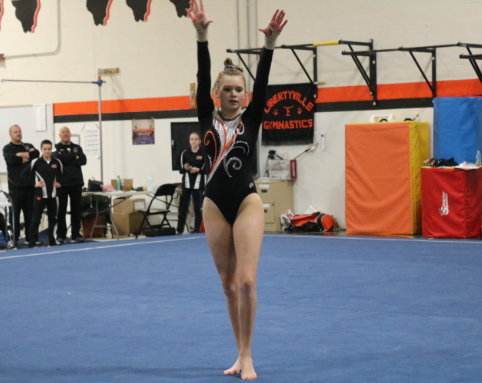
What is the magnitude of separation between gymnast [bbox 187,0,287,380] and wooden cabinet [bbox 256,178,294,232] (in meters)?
7.50

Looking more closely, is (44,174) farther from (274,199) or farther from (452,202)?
(452,202)

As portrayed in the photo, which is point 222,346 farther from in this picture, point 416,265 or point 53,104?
point 53,104

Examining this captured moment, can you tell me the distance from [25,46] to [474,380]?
12215 millimetres

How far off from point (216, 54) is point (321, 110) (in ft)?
6.93

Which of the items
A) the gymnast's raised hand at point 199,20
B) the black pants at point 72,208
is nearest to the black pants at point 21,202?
the black pants at point 72,208

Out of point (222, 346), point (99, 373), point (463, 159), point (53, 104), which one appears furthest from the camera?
point (53, 104)

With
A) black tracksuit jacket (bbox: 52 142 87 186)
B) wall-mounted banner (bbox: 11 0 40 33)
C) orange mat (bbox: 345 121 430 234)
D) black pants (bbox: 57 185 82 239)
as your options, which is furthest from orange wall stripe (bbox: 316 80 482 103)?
wall-mounted banner (bbox: 11 0 40 33)

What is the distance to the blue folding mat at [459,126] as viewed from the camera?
30.4 feet

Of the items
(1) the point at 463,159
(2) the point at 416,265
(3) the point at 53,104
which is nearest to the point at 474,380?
(2) the point at 416,265

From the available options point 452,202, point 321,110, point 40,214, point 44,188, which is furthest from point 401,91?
point 40,214

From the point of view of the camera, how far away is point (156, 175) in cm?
1246

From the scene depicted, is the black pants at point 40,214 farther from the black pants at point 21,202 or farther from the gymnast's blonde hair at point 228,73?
the gymnast's blonde hair at point 228,73

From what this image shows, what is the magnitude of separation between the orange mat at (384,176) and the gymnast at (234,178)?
6.54 meters

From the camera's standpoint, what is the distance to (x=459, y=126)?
30.5 feet
